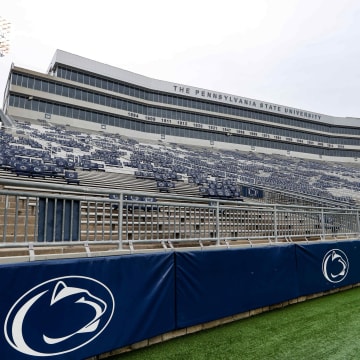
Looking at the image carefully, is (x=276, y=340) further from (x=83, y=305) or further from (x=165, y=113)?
(x=165, y=113)

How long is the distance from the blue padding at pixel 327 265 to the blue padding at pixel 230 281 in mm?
373

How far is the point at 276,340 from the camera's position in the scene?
4.44m

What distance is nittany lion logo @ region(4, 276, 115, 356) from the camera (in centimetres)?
307

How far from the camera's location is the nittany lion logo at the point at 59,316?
3.07 meters

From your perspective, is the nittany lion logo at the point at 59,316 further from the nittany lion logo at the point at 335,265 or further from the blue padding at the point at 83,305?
the nittany lion logo at the point at 335,265

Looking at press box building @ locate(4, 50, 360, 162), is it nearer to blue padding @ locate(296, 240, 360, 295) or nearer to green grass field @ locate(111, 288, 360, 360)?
blue padding @ locate(296, 240, 360, 295)

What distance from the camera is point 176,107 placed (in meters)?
43.6

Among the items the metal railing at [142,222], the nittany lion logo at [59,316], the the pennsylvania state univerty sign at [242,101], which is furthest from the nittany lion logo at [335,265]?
the the pennsylvania state univerty sign at [242,101]

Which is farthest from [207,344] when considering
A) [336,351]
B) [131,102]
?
[131,102]

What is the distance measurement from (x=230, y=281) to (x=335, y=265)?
→ 3.83 metres

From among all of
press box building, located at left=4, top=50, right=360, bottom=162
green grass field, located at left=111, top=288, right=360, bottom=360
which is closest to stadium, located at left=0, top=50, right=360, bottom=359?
green grass field, located at left=111, top=288, right=360, bottom=360

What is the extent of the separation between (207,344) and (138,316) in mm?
1140

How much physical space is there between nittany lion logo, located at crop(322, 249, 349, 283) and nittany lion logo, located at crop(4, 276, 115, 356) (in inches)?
224

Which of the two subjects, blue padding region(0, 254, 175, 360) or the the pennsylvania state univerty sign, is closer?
blue padding region(0, 254, 175, 360)
